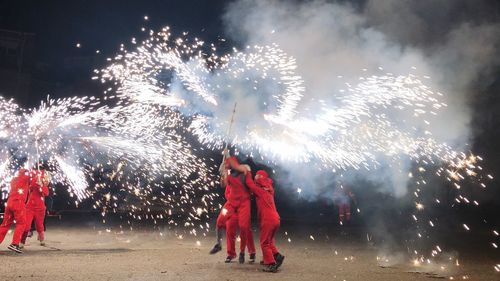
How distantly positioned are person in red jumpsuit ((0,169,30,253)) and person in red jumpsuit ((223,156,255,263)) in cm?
377

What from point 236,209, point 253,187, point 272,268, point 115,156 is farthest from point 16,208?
point 115,156

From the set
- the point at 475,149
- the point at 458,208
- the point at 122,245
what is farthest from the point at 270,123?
the point at 458,208

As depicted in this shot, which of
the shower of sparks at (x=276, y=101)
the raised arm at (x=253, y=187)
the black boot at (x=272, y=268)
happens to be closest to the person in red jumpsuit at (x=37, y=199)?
the shower of sparks at (x=276, y=101)

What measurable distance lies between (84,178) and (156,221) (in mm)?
6652

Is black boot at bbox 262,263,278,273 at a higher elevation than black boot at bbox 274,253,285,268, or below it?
below

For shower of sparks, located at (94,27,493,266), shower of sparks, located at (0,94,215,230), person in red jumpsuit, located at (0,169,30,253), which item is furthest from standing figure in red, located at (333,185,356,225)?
person in red jumpsuit, located at (0,169,30,253)

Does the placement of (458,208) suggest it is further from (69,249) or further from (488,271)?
(69,249)

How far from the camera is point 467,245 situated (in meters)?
11.1

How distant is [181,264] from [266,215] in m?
1.59

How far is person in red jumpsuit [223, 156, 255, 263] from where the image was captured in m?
7.44

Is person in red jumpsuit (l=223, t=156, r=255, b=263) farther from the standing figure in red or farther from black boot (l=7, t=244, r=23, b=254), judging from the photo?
the standing figure in red

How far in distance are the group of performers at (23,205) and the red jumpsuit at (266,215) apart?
422 cm

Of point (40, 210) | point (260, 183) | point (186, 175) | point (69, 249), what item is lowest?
point (69, 249)

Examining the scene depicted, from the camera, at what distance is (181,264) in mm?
7258
